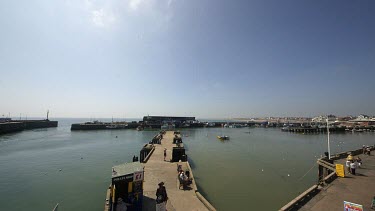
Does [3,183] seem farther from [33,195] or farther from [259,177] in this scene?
[259,177]

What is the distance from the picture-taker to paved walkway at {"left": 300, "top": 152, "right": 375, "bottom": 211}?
10430 mm

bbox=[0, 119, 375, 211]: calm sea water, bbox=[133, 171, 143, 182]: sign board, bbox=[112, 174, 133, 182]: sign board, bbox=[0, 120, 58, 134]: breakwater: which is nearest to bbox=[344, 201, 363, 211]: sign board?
bbox=[0, 119, 375, 211]: calm sea water

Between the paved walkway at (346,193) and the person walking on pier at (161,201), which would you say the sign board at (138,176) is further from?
the paved walkway at (346,193)

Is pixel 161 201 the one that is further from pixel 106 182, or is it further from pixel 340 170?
pixel 340 170

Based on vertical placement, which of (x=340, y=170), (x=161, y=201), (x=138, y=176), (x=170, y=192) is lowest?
(x=170, y=192)

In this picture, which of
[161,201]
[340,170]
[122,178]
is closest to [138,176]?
[122,178]

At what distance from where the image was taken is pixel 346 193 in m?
12.0

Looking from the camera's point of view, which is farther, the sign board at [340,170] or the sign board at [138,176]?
the sign board at [340,170]

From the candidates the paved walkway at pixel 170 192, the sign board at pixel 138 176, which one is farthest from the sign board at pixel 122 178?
the paved walkway at pixel 170 192

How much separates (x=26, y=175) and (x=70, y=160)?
799 centimetres

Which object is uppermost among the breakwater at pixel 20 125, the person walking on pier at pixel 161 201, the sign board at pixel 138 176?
the sign board at pixel 138 176

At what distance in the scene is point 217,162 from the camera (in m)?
27.9

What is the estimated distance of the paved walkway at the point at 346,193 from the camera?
34.2 feet

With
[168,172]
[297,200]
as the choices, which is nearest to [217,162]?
[168,172]
